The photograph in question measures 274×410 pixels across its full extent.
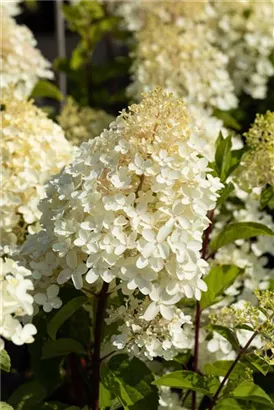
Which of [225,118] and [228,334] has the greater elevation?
[228,334]

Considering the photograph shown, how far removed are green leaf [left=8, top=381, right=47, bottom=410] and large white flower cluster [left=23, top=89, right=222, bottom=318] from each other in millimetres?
374

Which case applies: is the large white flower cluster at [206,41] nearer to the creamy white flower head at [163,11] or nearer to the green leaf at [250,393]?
the creamy white flower head at [163,11]

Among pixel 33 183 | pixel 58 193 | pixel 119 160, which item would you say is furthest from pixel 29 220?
pixel 119 160

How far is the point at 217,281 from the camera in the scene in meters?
1.50

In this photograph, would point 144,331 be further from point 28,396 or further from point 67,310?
point 28,396

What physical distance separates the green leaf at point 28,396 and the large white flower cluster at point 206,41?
1010 millimetres

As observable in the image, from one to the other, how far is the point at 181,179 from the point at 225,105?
1.17 meters

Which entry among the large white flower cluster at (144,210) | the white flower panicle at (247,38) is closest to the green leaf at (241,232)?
the large white flower cluster at (144,210)

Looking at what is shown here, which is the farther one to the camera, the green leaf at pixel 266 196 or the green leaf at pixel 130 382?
the green leaf at pixel 266 196

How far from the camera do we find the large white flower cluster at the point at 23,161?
1.55 meters

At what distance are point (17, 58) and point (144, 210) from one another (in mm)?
924

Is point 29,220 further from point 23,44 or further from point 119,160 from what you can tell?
point 23,44

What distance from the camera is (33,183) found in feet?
5.19

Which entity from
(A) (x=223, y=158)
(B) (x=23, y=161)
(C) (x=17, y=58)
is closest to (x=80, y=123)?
(C) (x=17, y=58)
